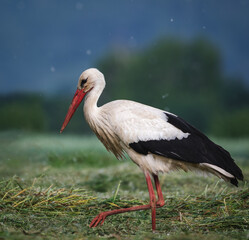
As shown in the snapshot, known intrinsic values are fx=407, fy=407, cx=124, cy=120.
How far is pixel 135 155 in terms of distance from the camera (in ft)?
8.60

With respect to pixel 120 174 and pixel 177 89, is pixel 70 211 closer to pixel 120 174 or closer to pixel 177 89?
pixel 120 174

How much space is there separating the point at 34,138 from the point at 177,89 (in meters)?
A: 5.31

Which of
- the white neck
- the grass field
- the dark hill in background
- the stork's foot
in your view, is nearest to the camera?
the grass field

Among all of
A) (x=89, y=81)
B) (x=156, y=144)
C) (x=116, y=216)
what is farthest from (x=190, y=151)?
(x=89, y=81)

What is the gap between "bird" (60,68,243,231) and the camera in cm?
258

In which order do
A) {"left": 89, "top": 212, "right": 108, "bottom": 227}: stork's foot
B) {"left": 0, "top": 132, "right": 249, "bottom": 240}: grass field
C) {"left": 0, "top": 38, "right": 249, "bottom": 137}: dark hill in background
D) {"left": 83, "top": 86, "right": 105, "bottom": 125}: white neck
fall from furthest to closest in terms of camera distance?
1. {"left": 0, "top": 38, "right": 249, "bottom": 137}: dark hill in background
2. {"left": 83, "top": 86, "right": 105, "bottom": 125}: white neck
3. {"left": 89, "top": 212, "right": 108, "bottom": 227}: stork's foot
4. {"left": 0, "top": 132, "right": 249, "bottom": 240}: grass field

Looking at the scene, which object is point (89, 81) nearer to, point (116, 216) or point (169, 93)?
point (116, 216)

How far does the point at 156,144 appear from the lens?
8.48ft

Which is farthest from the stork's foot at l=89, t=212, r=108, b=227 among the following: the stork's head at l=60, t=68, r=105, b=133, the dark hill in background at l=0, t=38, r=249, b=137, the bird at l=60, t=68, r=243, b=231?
the dark hill in background at l=0, t=38, r=249, b=137

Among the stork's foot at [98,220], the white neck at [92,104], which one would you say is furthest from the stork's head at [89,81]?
the stork's foot at [98,220]

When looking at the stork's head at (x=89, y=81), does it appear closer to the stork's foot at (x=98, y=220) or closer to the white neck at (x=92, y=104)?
the white neck at (x=92, y=104)

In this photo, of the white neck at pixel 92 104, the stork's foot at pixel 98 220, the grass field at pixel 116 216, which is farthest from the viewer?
the white neck at pixel 92 104

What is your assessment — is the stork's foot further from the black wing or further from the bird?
the black wing

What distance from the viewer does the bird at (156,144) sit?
258cm
